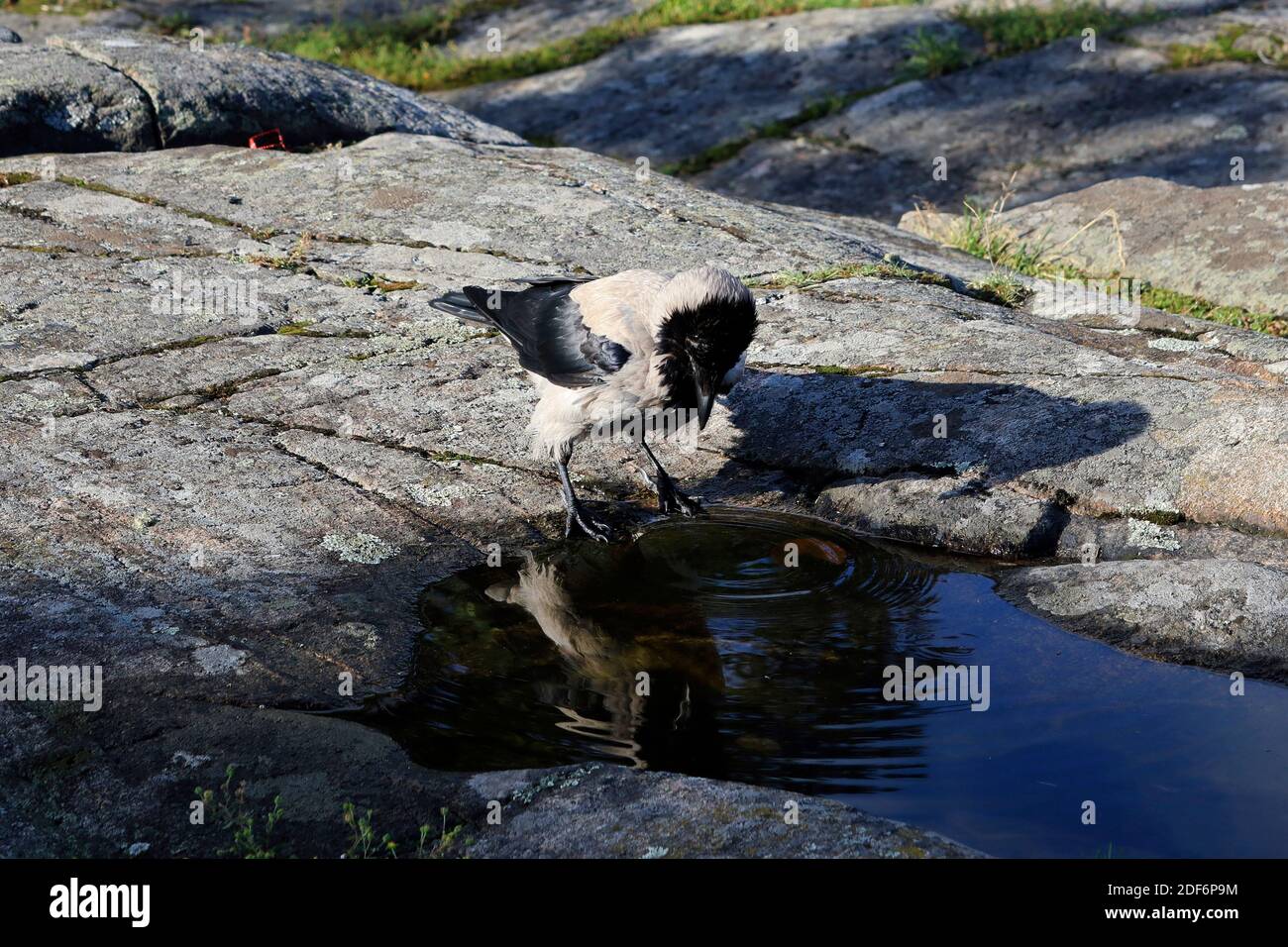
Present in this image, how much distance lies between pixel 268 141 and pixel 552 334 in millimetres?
4340

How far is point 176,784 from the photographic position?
9.89 ft

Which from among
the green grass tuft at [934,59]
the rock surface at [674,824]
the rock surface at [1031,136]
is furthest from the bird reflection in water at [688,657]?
the green grass tuft at [934,59]

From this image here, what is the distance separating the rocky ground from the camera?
3080mm

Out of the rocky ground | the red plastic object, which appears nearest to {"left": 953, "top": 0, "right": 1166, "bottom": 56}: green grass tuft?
the rocky ground

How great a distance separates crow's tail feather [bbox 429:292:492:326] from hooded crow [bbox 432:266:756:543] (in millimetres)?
407

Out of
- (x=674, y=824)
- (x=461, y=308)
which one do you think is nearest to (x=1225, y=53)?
(x=461, y=308)

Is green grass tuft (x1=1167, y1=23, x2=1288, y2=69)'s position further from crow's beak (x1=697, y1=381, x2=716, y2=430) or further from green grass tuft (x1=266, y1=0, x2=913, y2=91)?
crow's beak (x1=697, y1=381, x2=716, y2=430)

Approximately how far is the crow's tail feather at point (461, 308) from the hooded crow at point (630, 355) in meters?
0.41
